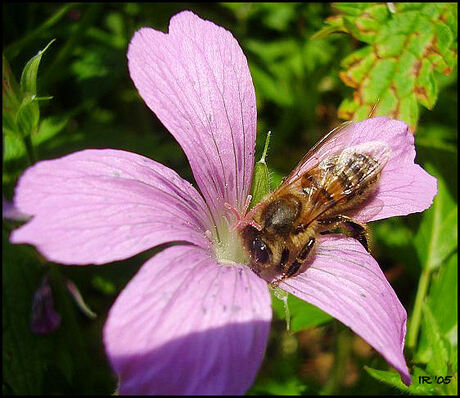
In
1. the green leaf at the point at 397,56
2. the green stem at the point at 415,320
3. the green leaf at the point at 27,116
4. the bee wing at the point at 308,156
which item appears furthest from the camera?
the green stem at the point at 415,320

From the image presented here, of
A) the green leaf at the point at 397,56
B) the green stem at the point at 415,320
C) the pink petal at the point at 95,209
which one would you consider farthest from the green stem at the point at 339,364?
the pink petal at the point at 95,209

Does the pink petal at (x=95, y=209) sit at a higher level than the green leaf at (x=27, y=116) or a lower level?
higher

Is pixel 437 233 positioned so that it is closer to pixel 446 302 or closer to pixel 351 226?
pixel 446 302

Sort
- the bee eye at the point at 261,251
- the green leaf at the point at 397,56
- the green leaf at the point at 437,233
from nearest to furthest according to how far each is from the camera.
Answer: the bee eye at the point at 261,251
the green leaf at the point at 397,56
the green leaf at the point at 437,233

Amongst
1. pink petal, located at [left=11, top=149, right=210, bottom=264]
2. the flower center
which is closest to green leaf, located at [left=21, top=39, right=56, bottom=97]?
pink petal, located at [left=11, top=149, right=210, bottom=264]

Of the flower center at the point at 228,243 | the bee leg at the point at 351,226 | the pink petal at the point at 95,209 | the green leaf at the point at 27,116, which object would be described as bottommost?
the flower center at the point at 228,243

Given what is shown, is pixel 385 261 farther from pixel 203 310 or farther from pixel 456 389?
pixel 203 310

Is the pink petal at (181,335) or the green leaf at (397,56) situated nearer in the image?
the pink petal at (181,335)

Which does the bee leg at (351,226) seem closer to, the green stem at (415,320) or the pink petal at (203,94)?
the pink petal at (203,94)

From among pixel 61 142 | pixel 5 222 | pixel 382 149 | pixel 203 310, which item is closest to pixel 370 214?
pixel 382 149
